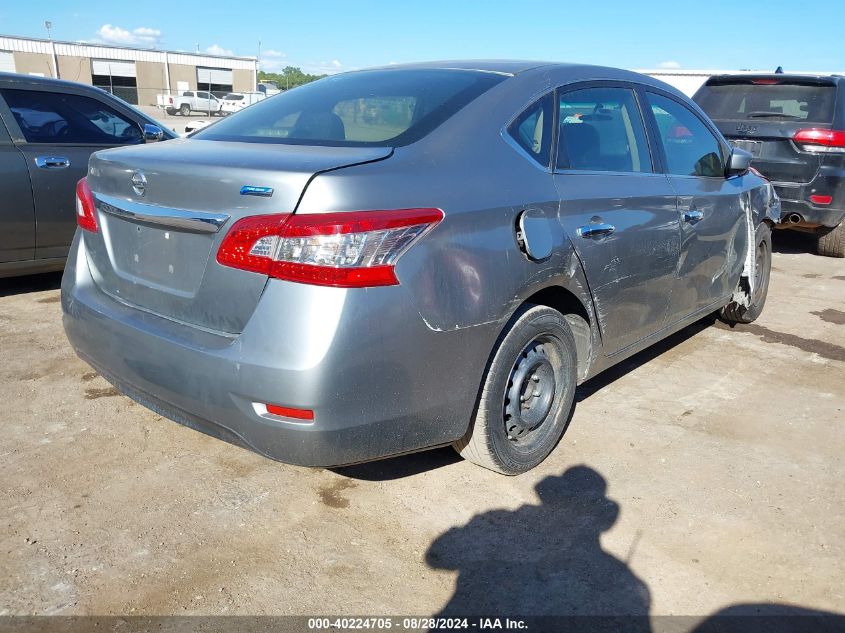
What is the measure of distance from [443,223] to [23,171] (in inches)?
150

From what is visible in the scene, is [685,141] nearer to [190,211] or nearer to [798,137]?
[190,211]

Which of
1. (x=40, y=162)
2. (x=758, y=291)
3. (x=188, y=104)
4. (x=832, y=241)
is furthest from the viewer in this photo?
(x=188, y=104)

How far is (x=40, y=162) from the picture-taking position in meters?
4.88

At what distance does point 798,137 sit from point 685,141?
363 centimetres

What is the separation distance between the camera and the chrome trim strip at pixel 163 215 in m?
2.24

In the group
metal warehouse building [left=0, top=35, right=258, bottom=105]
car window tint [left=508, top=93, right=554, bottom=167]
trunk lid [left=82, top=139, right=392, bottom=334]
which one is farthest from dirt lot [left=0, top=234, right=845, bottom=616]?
metal warehouse building [left=0, top=35, right=258, bottom=105]

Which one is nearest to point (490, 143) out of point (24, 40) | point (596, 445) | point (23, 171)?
point (596, 445)

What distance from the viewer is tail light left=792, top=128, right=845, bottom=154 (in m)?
6.64

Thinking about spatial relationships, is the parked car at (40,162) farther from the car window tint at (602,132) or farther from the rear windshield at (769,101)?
the rear windshield at (769,101)

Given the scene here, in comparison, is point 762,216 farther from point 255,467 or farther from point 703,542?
point 255,467

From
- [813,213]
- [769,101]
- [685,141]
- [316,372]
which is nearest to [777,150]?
[769,101]

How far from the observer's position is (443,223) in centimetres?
229

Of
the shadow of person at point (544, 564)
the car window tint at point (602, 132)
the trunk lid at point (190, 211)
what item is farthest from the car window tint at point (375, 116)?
the shadow of person at point (544, 564)

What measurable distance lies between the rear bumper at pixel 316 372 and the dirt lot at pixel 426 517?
414 mm
